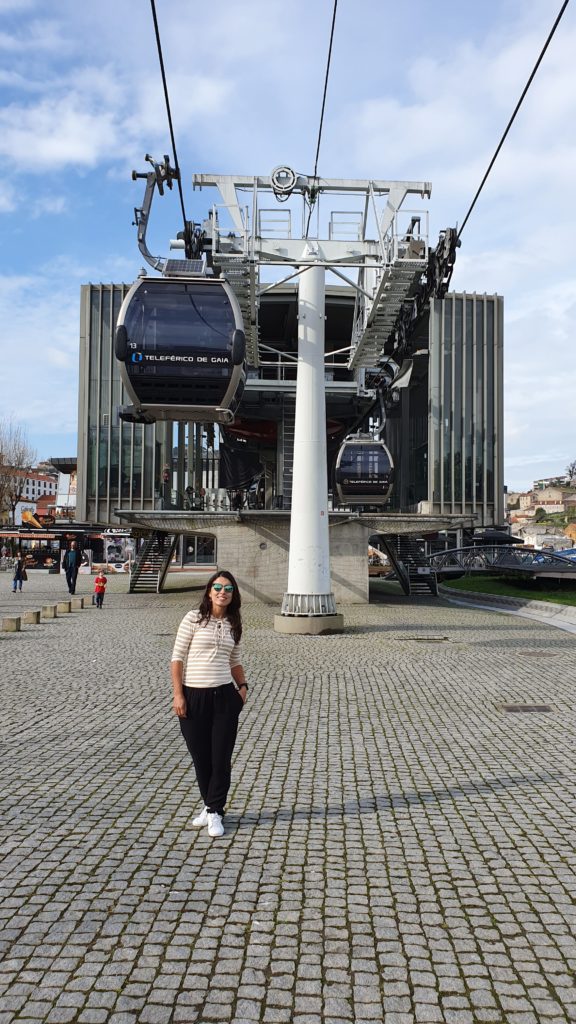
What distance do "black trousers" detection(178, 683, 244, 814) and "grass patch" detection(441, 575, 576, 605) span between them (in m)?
20.8

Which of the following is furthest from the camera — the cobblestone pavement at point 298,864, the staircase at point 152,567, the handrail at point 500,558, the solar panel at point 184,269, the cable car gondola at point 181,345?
the staircase at point 152,567

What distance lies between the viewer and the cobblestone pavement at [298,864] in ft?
11.3

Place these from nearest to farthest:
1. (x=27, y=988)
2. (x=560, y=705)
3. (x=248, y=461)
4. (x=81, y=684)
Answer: (x=27, y=988)
(x=560, y=705)
(x=81, y=684)
(x=248, y=461)

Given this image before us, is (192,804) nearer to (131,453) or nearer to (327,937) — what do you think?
(327,937)

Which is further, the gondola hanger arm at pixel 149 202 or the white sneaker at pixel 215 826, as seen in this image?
the gondola hanger arm at pixel 149 202

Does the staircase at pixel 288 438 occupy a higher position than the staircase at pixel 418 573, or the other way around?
the staircase at pixel 288 438

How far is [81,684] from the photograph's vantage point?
444 inches

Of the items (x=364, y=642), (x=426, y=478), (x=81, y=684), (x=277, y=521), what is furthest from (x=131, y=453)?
(x=81, y=684)

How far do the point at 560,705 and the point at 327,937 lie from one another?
6547 mm

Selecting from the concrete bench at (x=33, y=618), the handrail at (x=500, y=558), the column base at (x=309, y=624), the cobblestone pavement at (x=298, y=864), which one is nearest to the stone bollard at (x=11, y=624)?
the concrete bench at (x=33, y=618)

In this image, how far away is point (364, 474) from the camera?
87.2ft

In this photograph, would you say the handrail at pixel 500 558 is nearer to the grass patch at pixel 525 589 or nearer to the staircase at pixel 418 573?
the staircase at pixel 418 573

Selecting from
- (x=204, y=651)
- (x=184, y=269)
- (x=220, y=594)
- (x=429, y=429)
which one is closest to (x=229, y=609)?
(x=220, y=594)

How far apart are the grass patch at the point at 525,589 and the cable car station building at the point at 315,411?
2.70 m
